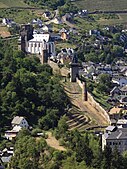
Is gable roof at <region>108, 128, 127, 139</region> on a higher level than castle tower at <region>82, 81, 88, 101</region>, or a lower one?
higher

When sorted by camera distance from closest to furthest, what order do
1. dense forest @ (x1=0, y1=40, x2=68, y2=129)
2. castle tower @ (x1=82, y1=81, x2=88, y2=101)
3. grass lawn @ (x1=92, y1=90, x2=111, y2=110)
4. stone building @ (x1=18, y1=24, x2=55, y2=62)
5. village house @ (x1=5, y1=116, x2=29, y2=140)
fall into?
1. village house @ (x1=5, y1=116, x2=29, y2=140)
2. dense forest @ (x1=0, y1=40, x2=68, y2=129)
3. castle tower @ (x1=82, y1=81, x2=88, y2=101)
4. grass lawn @ (x1=92, y1=90, x2=111, y2=110)
5. stone building @ (x1=18, y1=24, x2=55, y2=62)

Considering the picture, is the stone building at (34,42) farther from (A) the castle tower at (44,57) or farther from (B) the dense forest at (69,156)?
(B) the dense forest at (69,156)

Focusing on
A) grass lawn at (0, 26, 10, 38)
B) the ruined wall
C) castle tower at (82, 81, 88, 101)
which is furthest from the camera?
grass lawn at (0, 26, 10, 38)

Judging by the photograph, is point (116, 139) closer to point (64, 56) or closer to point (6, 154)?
point (6, 154)

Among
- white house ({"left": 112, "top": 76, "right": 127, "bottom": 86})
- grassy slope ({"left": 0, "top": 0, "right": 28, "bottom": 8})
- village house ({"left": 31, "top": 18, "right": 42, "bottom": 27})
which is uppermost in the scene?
village house ({"left": 31, "top": 18, "right": 42, "bottom": 27})

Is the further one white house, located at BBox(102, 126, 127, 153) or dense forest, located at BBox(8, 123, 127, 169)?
white house, located at BBox(102, 126, 127, 153)

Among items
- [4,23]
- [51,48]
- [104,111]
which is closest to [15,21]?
[4,23]

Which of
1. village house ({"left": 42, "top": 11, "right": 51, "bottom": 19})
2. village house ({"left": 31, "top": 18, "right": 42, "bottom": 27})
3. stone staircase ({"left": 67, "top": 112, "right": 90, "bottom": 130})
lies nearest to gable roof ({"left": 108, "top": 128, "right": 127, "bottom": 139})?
stone staircase ({"left": 67, "top": 112, "right": 90, "bottom": 130})

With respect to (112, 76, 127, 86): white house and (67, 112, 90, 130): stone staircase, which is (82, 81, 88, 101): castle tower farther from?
(112, 76, 127, 86): white house
